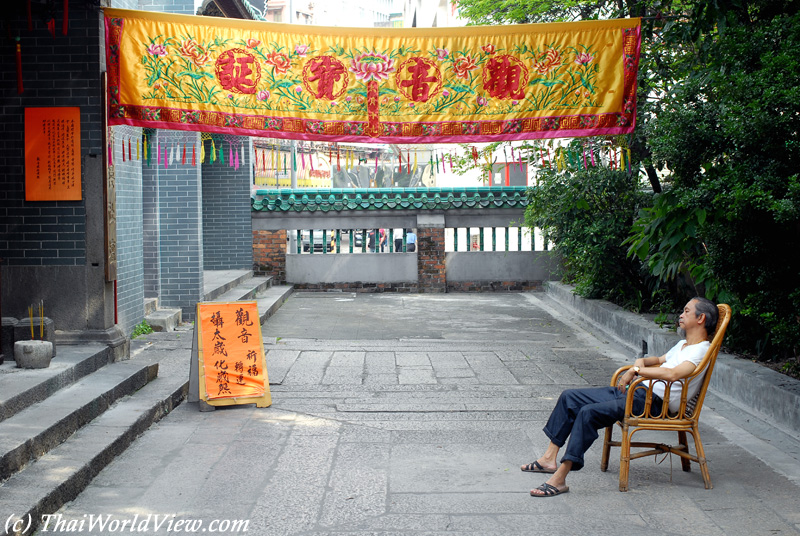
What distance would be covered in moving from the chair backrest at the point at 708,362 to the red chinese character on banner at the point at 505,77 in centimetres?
343

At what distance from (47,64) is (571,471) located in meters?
5.67

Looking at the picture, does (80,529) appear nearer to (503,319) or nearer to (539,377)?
(539,377)

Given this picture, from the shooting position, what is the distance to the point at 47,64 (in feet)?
23.3

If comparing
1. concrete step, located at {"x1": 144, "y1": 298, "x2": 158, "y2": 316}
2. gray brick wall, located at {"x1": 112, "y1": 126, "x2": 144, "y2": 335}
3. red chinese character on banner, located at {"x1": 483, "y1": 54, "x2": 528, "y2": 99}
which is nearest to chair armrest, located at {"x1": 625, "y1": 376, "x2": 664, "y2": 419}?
red chinese character on banner, located at {"x1": 483, "y1": 54, "x2": 528, "y2": 99}

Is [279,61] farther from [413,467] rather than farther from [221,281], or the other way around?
[221,281]

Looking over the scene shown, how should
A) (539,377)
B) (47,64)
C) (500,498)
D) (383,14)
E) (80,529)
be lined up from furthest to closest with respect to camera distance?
(383,14)
(539,377)
(47,64)
(500,498)
(80,529)

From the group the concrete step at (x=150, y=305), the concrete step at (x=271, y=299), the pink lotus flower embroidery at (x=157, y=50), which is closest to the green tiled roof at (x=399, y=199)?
the concrete step at (x=271, y=299)

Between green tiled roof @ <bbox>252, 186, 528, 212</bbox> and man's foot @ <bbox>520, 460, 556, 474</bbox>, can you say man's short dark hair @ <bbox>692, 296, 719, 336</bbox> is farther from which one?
green tiled roof @ <bbox>252, 186, 528, 212</bbox>

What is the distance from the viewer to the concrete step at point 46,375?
5.22 meters

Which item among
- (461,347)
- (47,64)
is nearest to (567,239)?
(461,347)

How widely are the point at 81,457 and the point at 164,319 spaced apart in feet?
17.5

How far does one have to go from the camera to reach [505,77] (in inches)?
293

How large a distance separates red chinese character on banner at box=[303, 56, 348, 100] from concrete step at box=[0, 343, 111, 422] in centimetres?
301

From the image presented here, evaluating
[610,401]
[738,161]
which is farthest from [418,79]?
[610,401]
